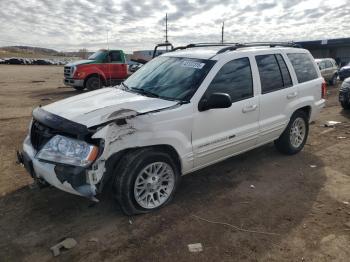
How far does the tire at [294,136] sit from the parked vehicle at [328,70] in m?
14.1

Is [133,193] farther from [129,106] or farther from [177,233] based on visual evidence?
[129,106]

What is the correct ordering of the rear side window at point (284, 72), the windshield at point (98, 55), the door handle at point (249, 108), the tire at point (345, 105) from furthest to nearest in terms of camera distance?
the windshield at point (98, 55) → the tire at point (345, 105) → the rear side window at point (284, 72) → the door handle at point (249, 108)

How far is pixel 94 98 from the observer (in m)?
4.55

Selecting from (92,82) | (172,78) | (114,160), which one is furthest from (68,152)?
(92,82)

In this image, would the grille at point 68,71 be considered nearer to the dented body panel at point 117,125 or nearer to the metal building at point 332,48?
the dented body panel at point 117,125

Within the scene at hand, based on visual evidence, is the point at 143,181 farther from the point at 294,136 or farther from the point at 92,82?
the point at 92,82

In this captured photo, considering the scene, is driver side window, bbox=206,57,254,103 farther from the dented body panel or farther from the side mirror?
the dented body panel

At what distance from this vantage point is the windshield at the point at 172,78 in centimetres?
430

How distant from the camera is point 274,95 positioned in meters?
5.27

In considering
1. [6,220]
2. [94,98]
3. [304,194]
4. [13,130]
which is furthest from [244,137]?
[13,130]

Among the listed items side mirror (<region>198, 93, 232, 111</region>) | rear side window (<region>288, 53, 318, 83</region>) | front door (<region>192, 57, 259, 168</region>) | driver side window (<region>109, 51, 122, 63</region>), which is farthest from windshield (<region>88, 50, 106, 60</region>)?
side mirror (<region>198, 93, 232, 111</region>)

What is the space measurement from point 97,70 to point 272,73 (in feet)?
38.8

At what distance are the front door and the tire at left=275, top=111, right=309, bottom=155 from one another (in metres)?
1.04

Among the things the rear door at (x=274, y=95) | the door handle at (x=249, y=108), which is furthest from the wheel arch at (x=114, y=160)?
the rear door at (x=274, y=95)
